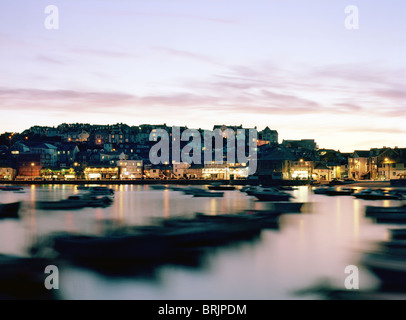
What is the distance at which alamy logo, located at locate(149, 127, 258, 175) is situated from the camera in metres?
137

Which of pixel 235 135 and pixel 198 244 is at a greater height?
pixel 235 135

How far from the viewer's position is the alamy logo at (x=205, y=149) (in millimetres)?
137250

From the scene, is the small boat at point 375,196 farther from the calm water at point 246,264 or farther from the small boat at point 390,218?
the calm water at point 246,264

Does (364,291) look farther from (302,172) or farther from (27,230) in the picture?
(302,172)

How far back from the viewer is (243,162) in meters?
135

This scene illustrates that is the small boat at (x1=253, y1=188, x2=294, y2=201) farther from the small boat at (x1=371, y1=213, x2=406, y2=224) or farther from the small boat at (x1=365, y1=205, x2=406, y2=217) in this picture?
the small boat at (x1=371, y1=213, x2=406, y2=224)

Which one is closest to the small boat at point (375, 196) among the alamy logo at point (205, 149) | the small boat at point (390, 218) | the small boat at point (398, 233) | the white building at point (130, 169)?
the small boat at point (390, 218)

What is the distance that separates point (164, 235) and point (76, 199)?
1287 inches

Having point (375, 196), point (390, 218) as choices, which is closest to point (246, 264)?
point (390, 218)

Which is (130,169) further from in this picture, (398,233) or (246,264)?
(246,264)

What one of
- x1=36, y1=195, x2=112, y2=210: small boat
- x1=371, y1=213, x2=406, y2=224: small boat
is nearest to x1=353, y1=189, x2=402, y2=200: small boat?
x1=371, y1=213, x2=406, y2=224: small boat

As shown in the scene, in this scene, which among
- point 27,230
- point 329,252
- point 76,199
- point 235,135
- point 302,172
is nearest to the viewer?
point 329,252

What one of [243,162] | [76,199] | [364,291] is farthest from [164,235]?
[243,162]
